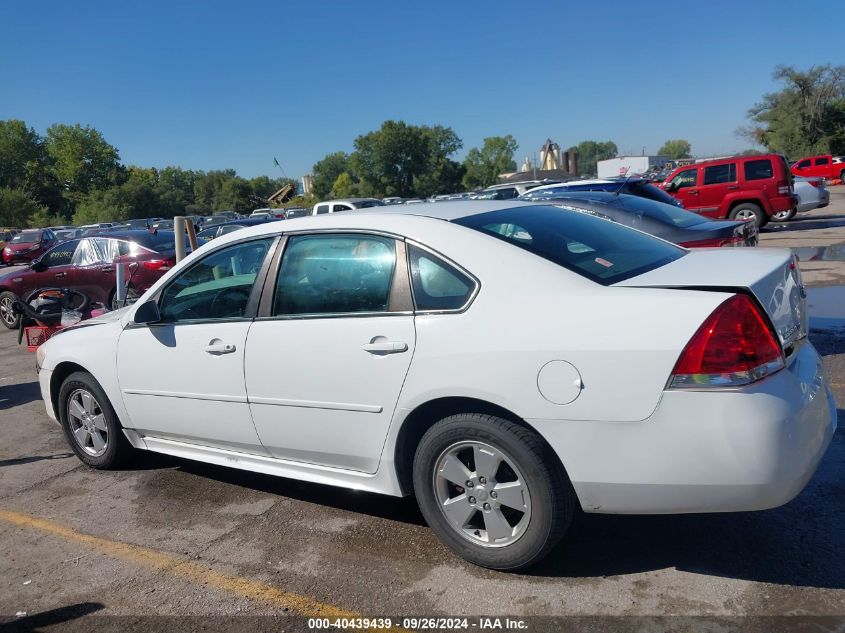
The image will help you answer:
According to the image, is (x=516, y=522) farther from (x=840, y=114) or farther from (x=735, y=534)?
(x=840, y=114)

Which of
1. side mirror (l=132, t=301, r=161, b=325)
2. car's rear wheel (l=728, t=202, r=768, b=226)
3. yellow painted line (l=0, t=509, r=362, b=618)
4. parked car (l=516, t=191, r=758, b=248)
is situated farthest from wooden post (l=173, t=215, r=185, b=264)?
car's rear wheel (l=728, t=202, r=768, b=226)

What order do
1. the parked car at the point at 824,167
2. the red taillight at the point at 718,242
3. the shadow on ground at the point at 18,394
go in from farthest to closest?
the parked car at the point at 824,167 < the red taillight at the point at 718,242 < the shadow on ground at the point at 18,394

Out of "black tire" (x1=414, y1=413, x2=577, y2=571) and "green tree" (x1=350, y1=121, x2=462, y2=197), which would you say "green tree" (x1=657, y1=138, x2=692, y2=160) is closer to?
"green tree" (x1=350, y1=121, x2=462, y2=197)

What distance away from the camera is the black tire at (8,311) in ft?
40.2

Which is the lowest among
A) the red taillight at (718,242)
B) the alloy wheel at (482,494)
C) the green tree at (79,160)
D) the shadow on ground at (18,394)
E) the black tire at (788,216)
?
the black tire at (788,216)

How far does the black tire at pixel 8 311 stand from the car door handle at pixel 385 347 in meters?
11.1

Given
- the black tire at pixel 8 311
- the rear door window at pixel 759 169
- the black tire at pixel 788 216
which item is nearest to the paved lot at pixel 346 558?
the black tire at pixel 8 311

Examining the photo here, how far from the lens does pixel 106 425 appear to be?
4797 mm

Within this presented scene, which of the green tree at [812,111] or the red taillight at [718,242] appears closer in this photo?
the red taillight at [718,242]

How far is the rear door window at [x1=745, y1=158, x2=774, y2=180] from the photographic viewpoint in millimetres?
17344

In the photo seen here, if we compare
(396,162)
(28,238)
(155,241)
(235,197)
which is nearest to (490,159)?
(396,162)

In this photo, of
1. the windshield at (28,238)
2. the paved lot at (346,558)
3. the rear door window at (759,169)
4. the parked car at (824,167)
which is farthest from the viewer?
the parked car at (824,167)

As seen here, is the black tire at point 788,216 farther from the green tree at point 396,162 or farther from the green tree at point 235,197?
the green tree at point 235,197

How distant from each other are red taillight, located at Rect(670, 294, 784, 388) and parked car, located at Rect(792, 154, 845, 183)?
141 feet
